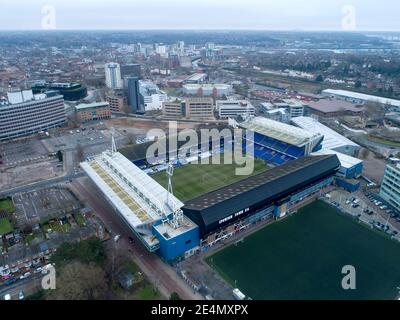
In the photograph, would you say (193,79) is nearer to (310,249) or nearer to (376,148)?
(376,148)

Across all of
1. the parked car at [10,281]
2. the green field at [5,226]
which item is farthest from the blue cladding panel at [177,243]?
the green field at [5,226]

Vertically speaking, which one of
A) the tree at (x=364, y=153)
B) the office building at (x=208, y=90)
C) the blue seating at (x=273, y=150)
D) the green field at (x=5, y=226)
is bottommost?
the green field at (x=5, y=226)

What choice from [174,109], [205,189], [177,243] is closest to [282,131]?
[205,189]

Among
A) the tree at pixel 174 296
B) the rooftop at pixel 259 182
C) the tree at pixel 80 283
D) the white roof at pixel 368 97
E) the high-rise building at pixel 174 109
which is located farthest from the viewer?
the white roof at pixel 368 97

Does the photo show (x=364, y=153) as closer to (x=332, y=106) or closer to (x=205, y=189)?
(x=205, y=189)

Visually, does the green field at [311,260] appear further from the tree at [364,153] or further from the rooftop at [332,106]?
the rooftop at [332,106]

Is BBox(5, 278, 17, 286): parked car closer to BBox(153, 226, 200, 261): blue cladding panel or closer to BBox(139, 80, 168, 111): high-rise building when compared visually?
BBox(153, 226, 200, 261): blue cladding panel

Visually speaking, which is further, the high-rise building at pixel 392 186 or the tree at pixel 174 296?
the high-rise building at pixel 392 186

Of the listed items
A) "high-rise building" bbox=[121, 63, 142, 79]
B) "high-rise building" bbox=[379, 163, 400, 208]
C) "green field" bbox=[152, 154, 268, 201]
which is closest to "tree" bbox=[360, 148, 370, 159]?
"high-rise building" bbox=[379, 163, 400, 208]
